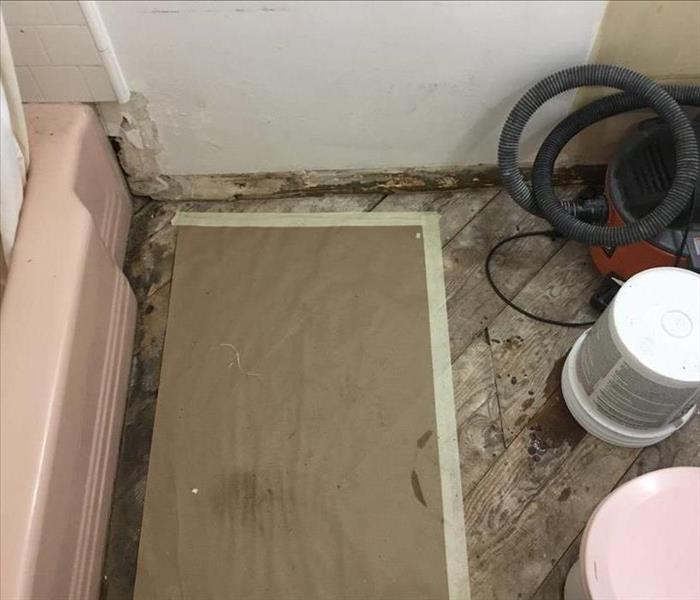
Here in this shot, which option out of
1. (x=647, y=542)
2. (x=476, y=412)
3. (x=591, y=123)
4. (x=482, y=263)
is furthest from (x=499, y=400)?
(x=591, y=123)

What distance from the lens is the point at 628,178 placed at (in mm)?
1265

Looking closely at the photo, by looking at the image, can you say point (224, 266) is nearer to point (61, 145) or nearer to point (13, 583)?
point (61, 145)

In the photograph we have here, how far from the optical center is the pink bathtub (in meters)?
0.94

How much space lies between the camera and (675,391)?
3.51 ft

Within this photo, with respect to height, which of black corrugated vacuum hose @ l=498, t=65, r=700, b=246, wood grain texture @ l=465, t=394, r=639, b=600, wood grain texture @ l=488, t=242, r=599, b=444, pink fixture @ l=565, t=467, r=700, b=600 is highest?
black corrugated vacuum hose @ l=498, t=65, r=700, b=246

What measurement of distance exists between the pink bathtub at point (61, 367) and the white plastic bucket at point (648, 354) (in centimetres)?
80

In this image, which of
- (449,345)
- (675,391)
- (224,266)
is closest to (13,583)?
(224,266)

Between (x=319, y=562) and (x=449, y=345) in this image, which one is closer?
(x=319, y=562)

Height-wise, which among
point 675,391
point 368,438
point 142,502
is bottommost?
point 142,502

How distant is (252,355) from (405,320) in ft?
0.95

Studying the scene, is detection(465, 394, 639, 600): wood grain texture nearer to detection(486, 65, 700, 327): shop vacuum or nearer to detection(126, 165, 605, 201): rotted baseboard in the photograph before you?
detection(486, 65, 700, 327): shop vacuum

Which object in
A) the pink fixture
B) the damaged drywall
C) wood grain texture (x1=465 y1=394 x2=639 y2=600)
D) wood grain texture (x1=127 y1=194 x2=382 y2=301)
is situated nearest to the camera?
the pink fixture

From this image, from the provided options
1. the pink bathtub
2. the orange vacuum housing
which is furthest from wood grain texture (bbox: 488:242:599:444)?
the pink bathtub

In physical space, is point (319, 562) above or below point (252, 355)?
below
